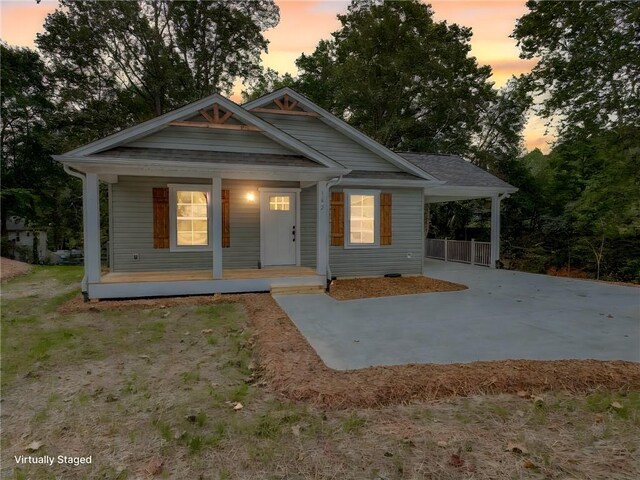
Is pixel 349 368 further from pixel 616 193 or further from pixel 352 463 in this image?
pixel 616 193

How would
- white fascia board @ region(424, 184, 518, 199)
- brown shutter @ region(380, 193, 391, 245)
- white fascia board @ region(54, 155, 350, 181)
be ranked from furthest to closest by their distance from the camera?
white fascia board @ region(424, 184, 518, 199) < brown shutter @ region(380, 193, 391, 245) < white fascia board @ region(54, 155, 350, 181)

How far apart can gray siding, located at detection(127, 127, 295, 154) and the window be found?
4.83 ft

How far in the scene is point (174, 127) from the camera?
24.7 ft

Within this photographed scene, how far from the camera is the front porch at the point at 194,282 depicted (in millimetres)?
6962

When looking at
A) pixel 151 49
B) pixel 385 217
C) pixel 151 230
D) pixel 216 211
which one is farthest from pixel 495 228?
pixel 151 49

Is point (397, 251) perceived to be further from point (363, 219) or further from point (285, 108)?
point (285, 108)

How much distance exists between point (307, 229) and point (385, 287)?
2609mm

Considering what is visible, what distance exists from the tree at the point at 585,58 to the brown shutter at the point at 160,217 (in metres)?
11.7

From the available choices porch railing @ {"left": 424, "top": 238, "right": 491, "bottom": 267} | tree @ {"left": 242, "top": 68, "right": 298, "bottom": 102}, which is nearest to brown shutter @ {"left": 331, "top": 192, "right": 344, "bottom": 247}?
porch railing @ {"left": 424, "top": 238, "right": 491, "bottom": 267}

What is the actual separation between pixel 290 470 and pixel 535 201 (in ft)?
58.9

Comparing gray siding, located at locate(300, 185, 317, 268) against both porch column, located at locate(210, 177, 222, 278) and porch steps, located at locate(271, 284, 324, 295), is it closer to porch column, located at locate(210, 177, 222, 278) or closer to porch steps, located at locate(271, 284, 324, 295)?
porch steps, located at locate(271, 284, 324, 295)

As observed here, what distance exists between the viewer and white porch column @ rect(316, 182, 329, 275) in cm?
790

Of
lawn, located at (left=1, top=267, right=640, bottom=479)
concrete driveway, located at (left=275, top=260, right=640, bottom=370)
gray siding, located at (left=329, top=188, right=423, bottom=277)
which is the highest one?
gray siding, located at (left=329, top=188, right=423, bottom=277)

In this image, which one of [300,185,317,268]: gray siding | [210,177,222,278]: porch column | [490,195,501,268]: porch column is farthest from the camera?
[490,195,501,268]: porch column
